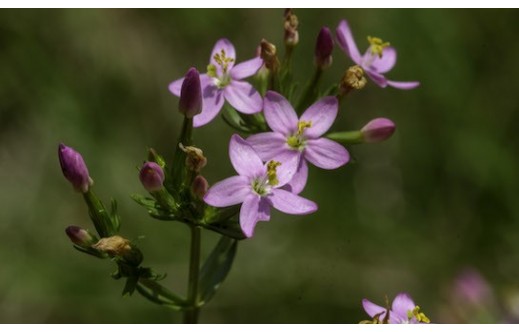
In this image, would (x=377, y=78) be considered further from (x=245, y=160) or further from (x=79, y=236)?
(x=79, y=236)

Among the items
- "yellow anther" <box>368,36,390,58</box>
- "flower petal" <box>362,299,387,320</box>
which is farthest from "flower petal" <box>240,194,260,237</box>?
"yellow anther" <box>368,36,390,58</box>

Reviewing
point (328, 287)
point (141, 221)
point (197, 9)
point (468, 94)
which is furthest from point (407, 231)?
point (197, 9)

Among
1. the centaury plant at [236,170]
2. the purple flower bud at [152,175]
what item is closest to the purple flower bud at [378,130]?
the centaury plant at [236,170]

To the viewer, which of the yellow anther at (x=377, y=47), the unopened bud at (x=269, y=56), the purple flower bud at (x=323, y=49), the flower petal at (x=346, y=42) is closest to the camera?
the unopened bud at (x=269, y=56)

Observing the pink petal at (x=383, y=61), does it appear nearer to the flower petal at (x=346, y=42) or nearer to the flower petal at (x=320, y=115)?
the flower petal at (x=346, y=42)

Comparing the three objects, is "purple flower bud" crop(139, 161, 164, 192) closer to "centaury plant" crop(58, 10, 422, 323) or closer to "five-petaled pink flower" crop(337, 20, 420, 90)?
"centaury plant" crop(58, 10, 422, 323)

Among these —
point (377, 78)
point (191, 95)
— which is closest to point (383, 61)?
point (377, 78)
